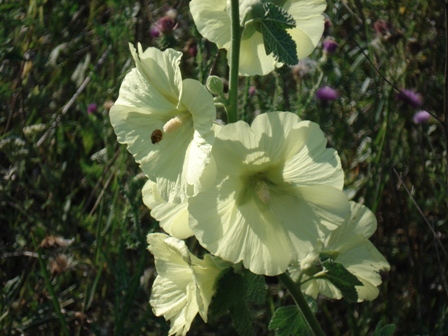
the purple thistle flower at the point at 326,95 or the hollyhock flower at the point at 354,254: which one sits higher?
the hollyhock flower at the point at 354,254

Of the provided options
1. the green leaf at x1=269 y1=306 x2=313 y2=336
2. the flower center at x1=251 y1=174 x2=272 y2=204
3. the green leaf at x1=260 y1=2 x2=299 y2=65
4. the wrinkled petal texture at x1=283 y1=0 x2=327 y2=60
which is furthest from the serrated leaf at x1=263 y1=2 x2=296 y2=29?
the green leaf at x1=269 y1=306 x2=313 y2=336

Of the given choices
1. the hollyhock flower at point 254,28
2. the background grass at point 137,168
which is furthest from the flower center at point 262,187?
the background grass at point 137,168

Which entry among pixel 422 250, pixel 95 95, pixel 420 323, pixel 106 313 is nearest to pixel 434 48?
pixel 422 250

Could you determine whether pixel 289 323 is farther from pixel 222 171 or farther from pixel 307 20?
pixel 307 20

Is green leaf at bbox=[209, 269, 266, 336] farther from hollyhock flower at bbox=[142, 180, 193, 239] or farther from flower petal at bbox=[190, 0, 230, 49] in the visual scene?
flower petal at bbox=[190, 0, 230, 49]

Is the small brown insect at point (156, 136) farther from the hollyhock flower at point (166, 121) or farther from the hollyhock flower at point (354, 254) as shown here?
the hollyhock flower at point (354, 254)

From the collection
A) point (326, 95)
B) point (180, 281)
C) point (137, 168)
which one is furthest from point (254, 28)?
point (137, 168)

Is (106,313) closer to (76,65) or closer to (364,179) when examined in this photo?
(364,179)
